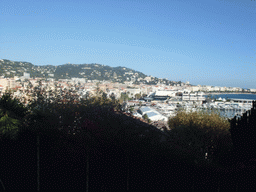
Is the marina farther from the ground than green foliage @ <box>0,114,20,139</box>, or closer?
closer

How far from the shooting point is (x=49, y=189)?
2.53 metres

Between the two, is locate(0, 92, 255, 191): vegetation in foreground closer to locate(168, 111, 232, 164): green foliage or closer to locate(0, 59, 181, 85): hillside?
locate(168, 111, 232, 164): green foliage

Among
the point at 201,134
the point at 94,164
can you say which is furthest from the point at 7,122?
the point at 201,134

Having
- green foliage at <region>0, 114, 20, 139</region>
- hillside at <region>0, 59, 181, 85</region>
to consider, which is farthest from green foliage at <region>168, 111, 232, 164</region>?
hillside at <region>0, 59, 181, 85</region>

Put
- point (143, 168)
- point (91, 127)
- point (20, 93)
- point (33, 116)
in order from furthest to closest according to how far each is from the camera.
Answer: point (20, 93), point (33, 116), point (91, 127), point (143, 168)

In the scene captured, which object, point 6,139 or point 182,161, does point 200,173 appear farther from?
point 6,139

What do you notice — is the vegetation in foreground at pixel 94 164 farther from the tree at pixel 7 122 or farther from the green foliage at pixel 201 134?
the green foliage at pixel 201 134

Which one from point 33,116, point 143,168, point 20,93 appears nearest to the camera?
point 143,168

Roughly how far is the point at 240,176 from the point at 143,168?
1240 millimetres

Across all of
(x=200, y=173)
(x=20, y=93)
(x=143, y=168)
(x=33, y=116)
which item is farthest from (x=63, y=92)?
(x=200, y=173)

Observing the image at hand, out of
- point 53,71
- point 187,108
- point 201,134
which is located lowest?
point 201,134

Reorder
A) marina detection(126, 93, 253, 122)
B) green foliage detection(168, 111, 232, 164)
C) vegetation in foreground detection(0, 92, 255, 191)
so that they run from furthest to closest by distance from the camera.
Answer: marina detection(126, 93, 253, 122) → green foliage detection(168, 111, 232, 164) → vegetation in foreground detection(0, 92, 255, 191)

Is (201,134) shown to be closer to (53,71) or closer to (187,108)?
(187,108)

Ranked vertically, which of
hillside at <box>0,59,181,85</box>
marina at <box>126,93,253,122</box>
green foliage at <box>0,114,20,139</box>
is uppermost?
hillside at <box>0,59,181,85</box>
